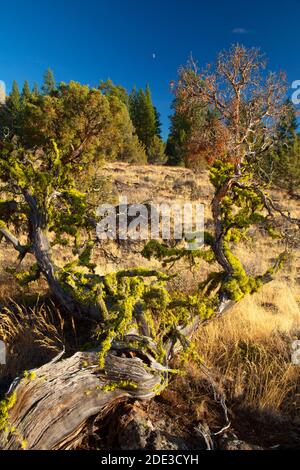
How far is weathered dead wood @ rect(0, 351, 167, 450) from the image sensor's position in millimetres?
2524


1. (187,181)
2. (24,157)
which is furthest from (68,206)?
(187,181)

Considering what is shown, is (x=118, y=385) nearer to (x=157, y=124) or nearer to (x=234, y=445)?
(x=234, y=445)

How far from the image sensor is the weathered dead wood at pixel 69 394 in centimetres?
252

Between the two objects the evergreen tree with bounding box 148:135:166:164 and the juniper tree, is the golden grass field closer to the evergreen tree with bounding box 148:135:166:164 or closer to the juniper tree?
the juniper tree

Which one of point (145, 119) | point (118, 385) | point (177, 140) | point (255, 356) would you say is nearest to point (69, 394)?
point (118, 385)

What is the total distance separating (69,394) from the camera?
109 inches

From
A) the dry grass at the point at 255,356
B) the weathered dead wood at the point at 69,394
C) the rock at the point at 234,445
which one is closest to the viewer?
the weathered dead wood at the point at 69,394

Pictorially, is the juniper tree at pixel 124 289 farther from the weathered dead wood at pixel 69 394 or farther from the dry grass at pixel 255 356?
the dry grass at pixel 255 356

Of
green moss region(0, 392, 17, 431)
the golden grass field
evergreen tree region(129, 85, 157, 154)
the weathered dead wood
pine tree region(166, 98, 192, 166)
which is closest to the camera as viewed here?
green moss region(0, 392, 17, 431)

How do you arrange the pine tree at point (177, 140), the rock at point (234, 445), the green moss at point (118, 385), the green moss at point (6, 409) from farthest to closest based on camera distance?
1. the pine tree at point (177, 140)
2. the green moss at point (118, 385)
3. the rock at point (234, 445)
4. the green moss at point (6, 409)

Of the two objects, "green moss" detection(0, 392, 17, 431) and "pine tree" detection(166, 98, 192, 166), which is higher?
"pine tree" detection(166, 98, 192, 166)

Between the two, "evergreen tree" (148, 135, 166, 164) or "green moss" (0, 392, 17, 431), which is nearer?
"green moss" (0, 392, 17, 431)

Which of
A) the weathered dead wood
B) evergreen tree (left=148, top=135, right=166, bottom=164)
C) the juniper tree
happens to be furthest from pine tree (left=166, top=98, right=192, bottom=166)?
the weathered dead wood

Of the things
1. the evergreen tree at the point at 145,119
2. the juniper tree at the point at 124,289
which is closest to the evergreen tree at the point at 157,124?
the evergreen tree at the point at 145,119
